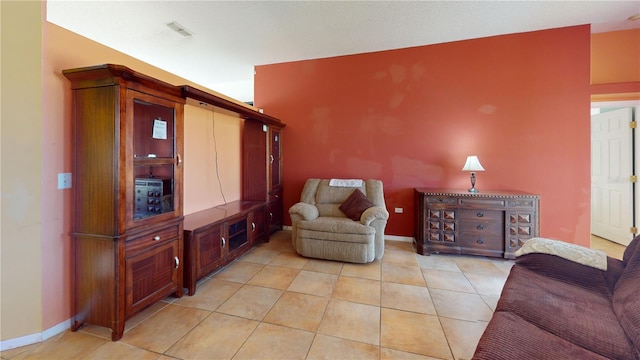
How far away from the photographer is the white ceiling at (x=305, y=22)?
2.78m

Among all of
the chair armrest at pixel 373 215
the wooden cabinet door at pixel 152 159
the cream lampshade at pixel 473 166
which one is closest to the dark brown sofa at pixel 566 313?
the chair armrest at pixel 373 215

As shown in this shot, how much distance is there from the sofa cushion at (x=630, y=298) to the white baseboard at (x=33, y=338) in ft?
Result: 11.0

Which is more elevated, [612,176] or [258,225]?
[612,176]

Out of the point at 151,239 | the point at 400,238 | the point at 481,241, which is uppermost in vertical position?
the point at 151,239

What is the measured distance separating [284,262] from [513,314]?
2.36 meters

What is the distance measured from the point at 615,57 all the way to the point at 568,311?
4290 mm

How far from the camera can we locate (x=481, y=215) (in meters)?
3.24

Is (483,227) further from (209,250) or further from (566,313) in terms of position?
(209,250)

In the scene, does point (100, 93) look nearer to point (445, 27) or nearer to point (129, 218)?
point (129, 218)

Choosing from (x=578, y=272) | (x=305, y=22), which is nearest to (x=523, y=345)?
(x=578, y=272)

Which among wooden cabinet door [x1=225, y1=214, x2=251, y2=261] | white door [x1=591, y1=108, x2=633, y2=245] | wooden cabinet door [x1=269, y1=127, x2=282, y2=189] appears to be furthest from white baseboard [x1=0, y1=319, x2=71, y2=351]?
white door [x1=591, y1=108, x2=633, y2=245]

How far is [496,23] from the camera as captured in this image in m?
3.18

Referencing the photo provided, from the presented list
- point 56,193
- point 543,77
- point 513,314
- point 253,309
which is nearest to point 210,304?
point 253,309

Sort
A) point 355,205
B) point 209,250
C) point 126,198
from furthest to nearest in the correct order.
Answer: point 355,205, point 209,250, point 126,198
